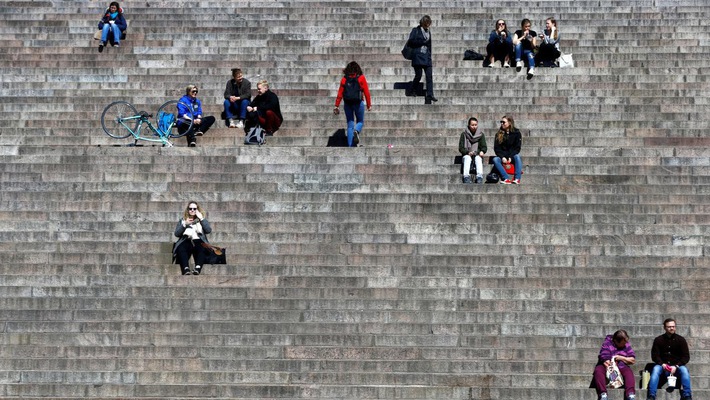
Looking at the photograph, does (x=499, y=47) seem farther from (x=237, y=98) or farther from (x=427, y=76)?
(x=237, y=98)

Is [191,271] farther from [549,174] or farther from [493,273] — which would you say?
[549,174]

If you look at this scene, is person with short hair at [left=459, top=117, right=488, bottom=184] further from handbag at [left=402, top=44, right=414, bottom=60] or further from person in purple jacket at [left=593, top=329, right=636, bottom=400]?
person in purple jacket at [left=593, top=329, right=636, bottom=400]

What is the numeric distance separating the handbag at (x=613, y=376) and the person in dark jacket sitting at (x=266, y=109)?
8274 mm

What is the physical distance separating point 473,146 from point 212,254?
14.7ft

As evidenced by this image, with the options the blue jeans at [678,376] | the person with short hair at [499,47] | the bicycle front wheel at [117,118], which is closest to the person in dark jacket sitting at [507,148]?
the person with short hair at [499,47]

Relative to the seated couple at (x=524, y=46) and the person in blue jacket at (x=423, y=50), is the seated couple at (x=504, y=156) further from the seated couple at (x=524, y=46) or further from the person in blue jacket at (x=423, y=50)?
the seated couple at (x=524, y=46)

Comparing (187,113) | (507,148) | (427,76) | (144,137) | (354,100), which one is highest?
(427,76)

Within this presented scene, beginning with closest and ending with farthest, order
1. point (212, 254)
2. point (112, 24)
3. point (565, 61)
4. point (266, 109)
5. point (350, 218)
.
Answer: point (212, 254) < point (350, 218) < point (266, 109) < point (565, 61) < point (112, 24)

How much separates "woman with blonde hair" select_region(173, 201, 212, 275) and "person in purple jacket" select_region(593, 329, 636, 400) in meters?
5.63

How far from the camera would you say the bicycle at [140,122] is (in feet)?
80.0

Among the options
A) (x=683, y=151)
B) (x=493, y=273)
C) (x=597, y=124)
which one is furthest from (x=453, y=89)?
(x=493, y=273)

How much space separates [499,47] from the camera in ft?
88.1

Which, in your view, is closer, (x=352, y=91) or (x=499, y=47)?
(x=352, y=91)

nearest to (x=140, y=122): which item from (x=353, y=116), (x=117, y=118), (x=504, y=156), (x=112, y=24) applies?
(x=117, y=118)
